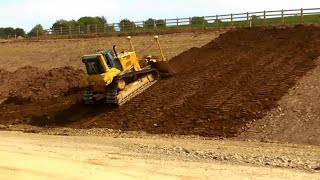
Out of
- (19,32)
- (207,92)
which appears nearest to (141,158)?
(207,92)

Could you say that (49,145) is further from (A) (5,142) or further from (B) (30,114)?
(B) (30,114)

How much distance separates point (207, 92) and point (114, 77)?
171 inches

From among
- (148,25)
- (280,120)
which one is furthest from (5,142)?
(148,25)

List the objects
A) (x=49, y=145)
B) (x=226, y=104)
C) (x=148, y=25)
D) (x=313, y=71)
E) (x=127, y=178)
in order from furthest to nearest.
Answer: (x=148, y=25), (x=313, y=71), (x=226, y=104), (x=49, y=145), (x=127, y=178)

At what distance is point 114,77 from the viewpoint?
83.5 ft

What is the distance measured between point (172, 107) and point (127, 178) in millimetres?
11485

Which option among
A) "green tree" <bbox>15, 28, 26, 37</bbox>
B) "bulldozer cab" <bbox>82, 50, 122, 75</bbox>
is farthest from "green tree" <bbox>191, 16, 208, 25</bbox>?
"green tree" <bbox>15, 28, 26, 37</bbox>

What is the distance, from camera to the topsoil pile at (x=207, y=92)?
22281 mm

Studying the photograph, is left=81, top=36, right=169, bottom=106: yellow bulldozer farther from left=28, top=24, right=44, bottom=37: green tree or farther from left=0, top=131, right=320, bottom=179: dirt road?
left=28, top=24, right=44, bottom=37: green tree

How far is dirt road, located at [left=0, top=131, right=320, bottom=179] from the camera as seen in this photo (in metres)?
13.2

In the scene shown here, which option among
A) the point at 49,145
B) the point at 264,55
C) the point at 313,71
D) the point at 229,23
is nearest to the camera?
the point at 49,145

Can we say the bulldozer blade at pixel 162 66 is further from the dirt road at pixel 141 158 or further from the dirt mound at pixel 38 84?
the dirt road at pixel 141 158

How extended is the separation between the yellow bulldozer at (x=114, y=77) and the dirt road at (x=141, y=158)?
3733 mm

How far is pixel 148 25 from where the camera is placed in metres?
57.3
